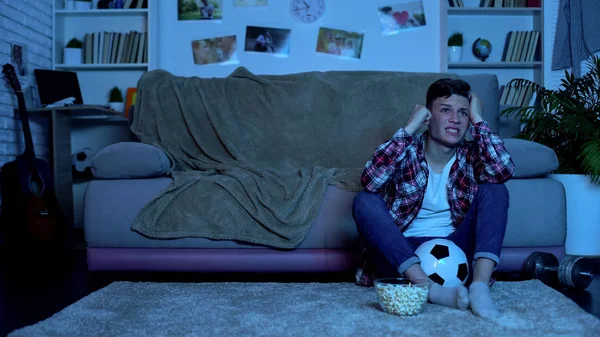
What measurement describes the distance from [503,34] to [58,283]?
3.65 meters

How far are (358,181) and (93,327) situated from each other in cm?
117

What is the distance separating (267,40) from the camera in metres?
4.26

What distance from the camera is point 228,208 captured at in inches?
90.8

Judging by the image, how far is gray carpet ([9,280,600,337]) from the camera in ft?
4.97

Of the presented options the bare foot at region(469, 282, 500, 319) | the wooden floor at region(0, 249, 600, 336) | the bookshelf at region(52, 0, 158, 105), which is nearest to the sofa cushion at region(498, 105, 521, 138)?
the wooden floor at region(0, 249, 600, 336)

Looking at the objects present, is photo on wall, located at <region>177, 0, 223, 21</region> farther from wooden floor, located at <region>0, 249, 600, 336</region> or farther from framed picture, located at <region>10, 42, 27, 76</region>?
wooden floor, located at <region>0, 249, 600, 336</region>

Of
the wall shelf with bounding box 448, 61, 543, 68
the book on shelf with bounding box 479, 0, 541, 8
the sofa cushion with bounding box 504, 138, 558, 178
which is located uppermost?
the book on shelf with bounding box 479, 0, 541, 8

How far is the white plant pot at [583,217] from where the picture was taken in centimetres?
270

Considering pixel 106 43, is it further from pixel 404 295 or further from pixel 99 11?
pixel 404 295

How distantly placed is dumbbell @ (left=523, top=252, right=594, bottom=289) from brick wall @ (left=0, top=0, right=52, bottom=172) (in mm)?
2979

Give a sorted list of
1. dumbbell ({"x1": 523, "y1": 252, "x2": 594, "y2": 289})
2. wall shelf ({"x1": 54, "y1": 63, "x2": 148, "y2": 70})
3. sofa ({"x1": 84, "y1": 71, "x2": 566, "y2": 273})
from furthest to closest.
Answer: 1. wall shelf ({"x1": 54, "y1": 63, "x2": 148, "y2": 70})
2. sofa ({"x1": 84, "y1": 71, "x2": 566, "y2": 273})
3. dumbbell ({"x1": 523, "y1": 252, "x2": 594, "y2": 289})

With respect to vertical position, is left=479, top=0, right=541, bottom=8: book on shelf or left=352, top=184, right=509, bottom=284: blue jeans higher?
left=479, top=0, right=541, bottom=8: book on shelf

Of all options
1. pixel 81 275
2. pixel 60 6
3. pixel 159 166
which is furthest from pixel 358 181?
pixel 60 6

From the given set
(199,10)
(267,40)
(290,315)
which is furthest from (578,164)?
(199,10)
